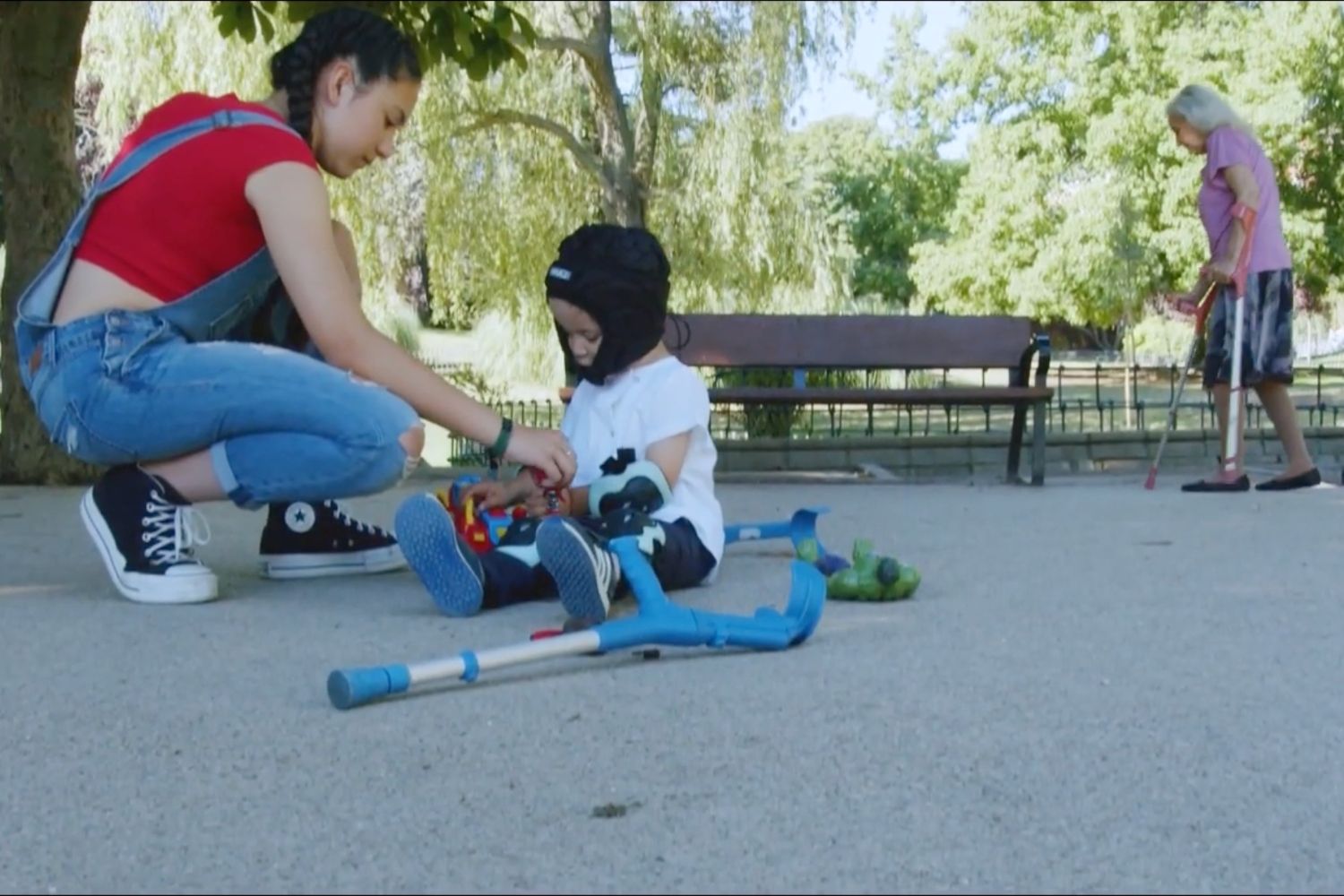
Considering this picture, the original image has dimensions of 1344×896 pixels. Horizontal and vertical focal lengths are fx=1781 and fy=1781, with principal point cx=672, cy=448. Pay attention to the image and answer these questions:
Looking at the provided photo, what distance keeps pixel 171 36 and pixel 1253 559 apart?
12.1 meters

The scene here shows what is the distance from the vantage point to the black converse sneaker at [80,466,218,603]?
4.39 m

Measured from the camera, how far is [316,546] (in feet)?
16.8

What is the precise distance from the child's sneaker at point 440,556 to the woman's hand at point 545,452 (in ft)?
0.71

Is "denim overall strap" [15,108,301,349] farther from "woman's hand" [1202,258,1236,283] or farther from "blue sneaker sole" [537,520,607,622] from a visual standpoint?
"woman's hand" [1202,258,1236,283]

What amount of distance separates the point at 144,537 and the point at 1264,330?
551cm

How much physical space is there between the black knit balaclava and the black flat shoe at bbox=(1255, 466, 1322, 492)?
454 cm

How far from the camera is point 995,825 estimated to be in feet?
7.95

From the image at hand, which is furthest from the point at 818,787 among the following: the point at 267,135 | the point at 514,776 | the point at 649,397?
the point at 267,135

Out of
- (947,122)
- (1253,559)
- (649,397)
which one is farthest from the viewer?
(947,122)

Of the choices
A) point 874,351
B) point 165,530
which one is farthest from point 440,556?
point 874,351

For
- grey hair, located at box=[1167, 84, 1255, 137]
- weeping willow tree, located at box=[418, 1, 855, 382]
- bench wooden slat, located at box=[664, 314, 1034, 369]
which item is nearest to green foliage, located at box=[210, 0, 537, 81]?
bench wooden slat, located at box=[664, 314, 1034, 369]

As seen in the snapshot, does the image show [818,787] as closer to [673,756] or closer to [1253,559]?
[673,756]

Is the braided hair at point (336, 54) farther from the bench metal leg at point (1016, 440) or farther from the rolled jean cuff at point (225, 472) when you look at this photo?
the bench metal leg at point (1016, 440)

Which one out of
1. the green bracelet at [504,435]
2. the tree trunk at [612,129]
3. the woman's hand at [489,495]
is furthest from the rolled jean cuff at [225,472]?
the tree trunk at [612,129]
